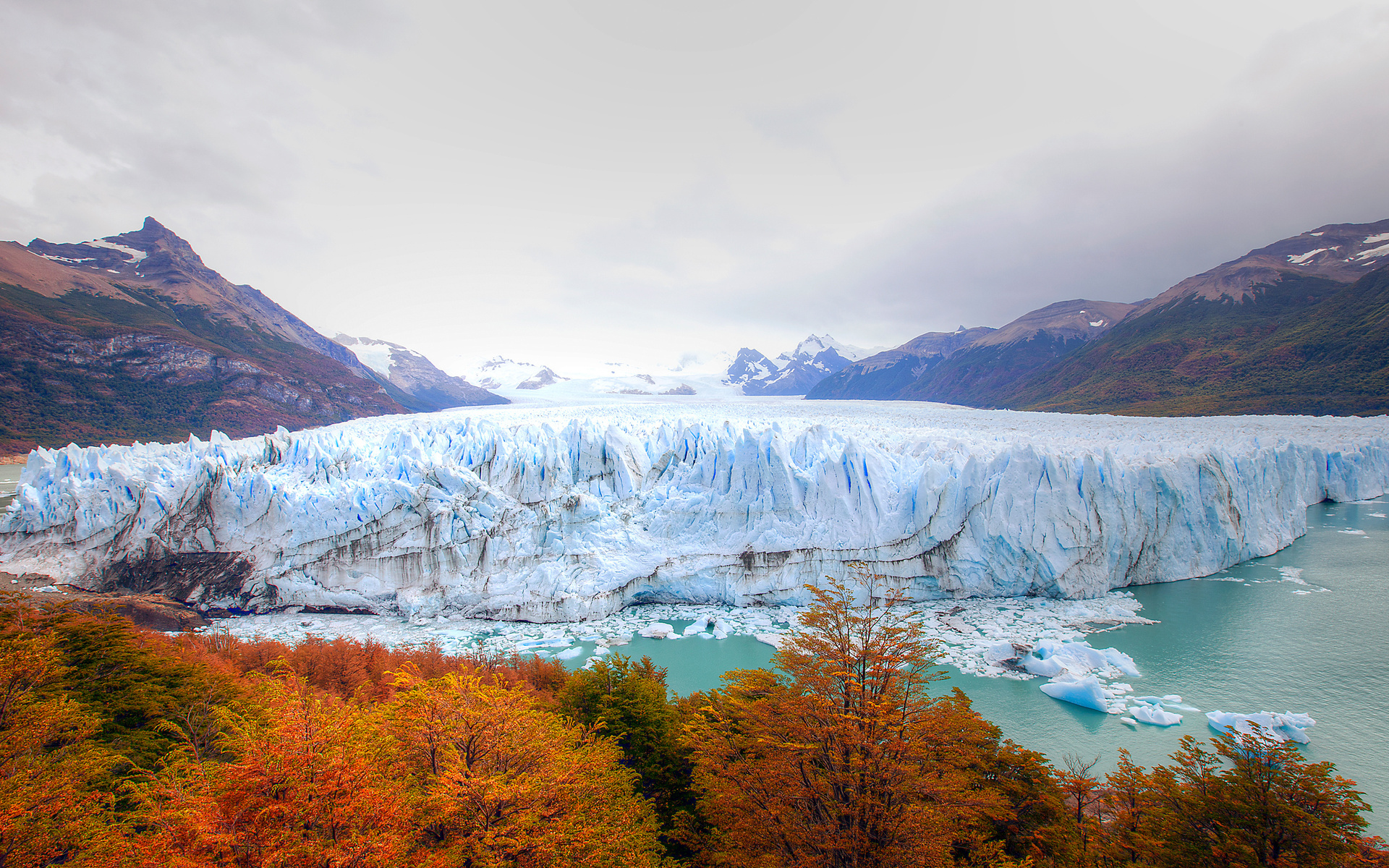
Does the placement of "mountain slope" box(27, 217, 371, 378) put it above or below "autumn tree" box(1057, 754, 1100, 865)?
above

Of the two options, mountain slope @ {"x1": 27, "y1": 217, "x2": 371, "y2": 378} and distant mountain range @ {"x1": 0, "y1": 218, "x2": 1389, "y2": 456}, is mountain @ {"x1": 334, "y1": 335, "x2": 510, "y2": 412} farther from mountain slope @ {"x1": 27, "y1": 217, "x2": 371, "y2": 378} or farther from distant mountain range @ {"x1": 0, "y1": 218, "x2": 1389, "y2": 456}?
mountain slope @ {"x1": 27, "y1": 217, "x2": 371, "y2": 378}

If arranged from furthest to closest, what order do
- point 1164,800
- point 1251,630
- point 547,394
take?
point 547,394, point 1251,630, point 1164,800

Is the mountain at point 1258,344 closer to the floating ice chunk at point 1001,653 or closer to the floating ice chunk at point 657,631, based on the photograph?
the floating ice chunk at point 1001,653

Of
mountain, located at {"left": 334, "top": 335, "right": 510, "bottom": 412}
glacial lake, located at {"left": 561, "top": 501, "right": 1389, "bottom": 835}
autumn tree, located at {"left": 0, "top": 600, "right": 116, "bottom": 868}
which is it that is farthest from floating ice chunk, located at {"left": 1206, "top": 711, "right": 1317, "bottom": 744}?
mountain, located at {"left": 334, "top": 335, "right": 510, "bottom": 412}

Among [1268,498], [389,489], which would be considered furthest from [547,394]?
[1268,498]

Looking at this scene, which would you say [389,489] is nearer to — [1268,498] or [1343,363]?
[1268,498]

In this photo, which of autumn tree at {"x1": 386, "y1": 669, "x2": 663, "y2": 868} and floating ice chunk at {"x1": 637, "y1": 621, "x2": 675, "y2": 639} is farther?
floating ice chunk at {"x1": 637, "y1": 621, "x2": 675, "y2": 639}

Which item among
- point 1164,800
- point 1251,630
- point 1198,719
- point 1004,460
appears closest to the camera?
point 1164,800
